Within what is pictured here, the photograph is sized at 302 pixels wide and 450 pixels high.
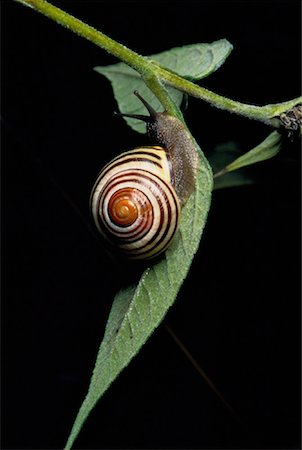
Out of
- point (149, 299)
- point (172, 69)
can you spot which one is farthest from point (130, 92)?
Answer: point (149, 299)

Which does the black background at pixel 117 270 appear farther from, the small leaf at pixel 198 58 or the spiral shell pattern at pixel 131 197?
the spiral shell pattern at pixel 131 197

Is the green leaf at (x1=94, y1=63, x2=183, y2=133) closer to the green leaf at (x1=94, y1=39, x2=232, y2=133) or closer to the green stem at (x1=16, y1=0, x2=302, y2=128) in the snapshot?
the green leaf at (x1=94, y1=39, x2=232, y2=133)

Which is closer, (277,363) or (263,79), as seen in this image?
(263,79)

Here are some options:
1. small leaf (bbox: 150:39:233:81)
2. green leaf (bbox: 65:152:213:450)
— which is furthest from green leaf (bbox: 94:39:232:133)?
green leaf (bbox: 65:152:213:450)

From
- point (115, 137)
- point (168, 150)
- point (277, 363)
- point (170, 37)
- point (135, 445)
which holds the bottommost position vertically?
point (135, 445)

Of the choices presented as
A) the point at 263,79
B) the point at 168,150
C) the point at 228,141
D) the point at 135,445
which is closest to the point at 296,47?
the point at 263,79

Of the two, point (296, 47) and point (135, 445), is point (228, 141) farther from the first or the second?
point (135, 445)

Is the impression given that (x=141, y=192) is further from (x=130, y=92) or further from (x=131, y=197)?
(x=130, y=92)
